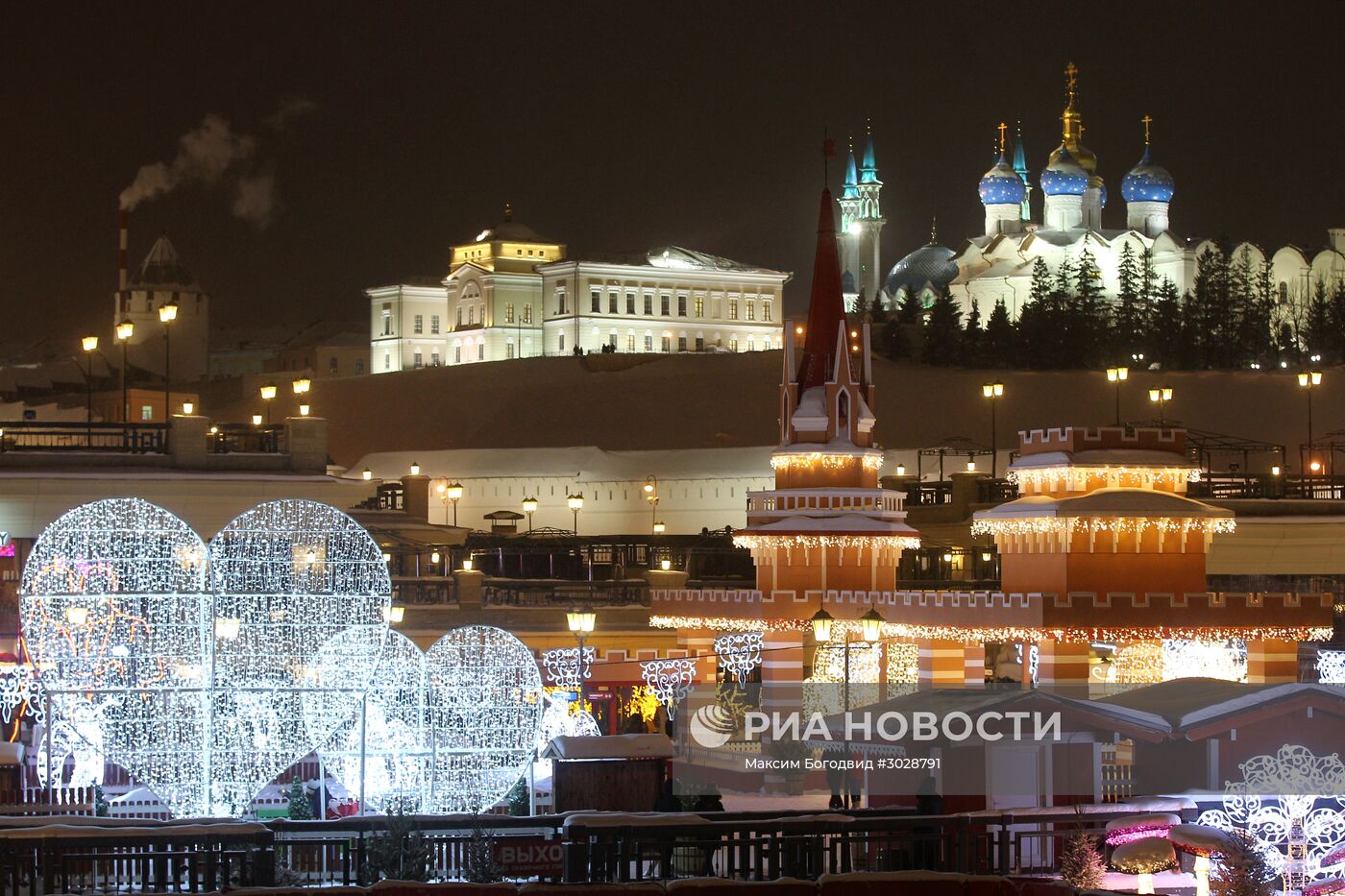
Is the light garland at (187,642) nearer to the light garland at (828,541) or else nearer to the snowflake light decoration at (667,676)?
the snowflake light decoration at (667,676)

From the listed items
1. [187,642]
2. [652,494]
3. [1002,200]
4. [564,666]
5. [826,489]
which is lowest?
[564,666]

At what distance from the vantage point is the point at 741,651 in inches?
1334

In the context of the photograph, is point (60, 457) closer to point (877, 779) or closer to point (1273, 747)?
point (877, 779)

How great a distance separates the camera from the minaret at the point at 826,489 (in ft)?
114

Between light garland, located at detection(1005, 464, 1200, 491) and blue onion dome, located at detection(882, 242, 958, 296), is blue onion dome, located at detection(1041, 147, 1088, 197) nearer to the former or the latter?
blue onion dome, located at detection(882, 242, 958, 296)

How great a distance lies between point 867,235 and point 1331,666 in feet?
313

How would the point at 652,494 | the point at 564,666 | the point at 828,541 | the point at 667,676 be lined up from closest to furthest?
the point at 564,666
the point at 667,676
the point at 828,541
the point at 652,494

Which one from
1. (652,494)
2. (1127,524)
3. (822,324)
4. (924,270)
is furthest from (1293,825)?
(924,270)

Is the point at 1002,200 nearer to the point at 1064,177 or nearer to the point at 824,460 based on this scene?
the point at 1064,177

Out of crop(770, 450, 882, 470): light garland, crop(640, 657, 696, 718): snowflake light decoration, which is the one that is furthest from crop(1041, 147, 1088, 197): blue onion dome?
crop(640, 657, 696, 718): snowflake light decoration

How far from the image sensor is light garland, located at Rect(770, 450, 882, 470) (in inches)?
1389

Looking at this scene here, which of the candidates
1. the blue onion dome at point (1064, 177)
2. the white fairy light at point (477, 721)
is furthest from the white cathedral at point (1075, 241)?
the white fairy light at point (477, 721)

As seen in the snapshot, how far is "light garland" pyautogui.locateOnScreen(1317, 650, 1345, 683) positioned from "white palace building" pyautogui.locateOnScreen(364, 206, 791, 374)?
281ft

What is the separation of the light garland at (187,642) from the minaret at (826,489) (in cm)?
1503
